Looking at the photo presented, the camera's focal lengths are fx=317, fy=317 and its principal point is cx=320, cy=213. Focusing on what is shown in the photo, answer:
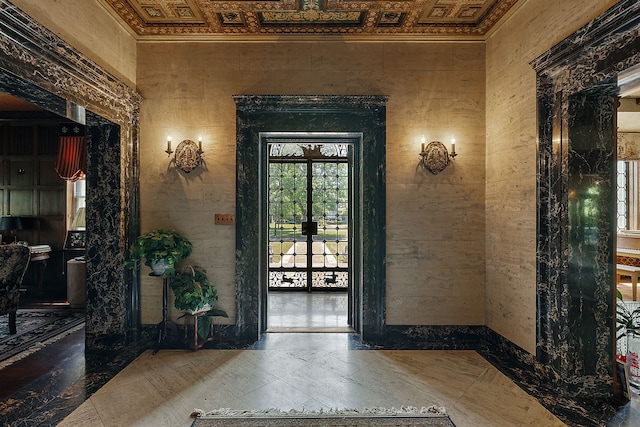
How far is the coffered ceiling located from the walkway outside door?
95.2 inches

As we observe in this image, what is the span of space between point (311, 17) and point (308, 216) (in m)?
3.32

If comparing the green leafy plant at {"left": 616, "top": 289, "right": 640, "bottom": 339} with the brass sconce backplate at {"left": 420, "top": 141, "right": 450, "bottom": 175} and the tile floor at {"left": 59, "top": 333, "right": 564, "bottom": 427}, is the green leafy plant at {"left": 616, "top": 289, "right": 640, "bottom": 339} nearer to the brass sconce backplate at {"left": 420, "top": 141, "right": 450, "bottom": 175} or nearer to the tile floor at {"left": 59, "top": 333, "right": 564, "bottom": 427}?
the tile floor at {"left": 59, "top": 333, "right": 564, "bottom": 427}

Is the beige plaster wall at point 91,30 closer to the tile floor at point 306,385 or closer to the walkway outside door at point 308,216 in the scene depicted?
the walkway outside door at point 308,216

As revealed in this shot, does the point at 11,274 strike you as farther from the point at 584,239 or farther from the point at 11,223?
the point at 584,239

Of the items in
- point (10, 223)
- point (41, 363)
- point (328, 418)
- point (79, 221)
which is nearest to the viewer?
point (328, 418)

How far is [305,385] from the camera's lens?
276 centimetres

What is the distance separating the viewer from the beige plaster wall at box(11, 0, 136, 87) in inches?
96.3

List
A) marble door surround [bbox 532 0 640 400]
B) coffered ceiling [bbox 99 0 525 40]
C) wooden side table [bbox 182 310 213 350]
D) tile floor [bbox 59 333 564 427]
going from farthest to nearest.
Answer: wooden side table [bbox 182 310 213 350] < coffered ceiling [bbox 99 0 525 40] < marble door surround [bbox 532 0 640 400] < tile floor [bbox 59 333 564 427]

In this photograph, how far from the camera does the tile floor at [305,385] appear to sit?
237 cm

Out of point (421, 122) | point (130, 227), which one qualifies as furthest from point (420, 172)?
point (130, 227)

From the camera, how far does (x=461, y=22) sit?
139 inches

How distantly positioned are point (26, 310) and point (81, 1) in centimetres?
449

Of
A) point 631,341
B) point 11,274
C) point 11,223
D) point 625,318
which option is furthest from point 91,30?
point 631,341

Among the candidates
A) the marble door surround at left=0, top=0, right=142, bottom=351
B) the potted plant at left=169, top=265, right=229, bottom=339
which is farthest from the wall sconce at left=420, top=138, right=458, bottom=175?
the marble door surround at left=0, top=0, right=142, bottom=351
